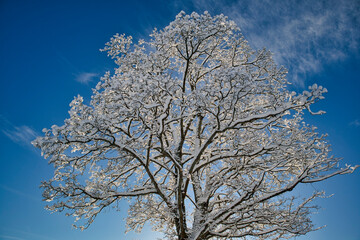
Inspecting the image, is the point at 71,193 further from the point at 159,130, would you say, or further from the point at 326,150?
the point at 326,150

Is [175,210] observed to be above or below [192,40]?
below

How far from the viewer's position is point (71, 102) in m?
6.46

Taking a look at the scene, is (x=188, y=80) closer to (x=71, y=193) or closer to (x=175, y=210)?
(x=175, y=210)

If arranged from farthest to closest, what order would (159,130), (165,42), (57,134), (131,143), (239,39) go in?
(239,39) < (165,42) < (131,143) < (159,130) < (57,134)

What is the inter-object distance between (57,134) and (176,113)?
10.1ft

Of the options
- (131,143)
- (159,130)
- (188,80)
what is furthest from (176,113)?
(188,80)

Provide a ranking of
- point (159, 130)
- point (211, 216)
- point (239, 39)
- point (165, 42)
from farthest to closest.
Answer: point (239, 39) < point (165, 42) < point (211, 216) < point (159, 130)

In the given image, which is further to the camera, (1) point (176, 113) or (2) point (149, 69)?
(2) point (149, 69)

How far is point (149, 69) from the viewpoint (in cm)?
734

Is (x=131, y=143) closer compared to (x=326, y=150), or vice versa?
(x=131, y=143)

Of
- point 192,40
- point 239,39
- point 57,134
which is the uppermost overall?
point 239,39

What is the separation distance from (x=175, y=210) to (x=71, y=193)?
134 inches

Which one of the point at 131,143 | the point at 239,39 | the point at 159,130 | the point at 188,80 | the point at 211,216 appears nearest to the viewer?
the point at 159,130

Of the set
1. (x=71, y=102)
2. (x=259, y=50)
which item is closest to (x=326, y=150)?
(x=259, y=50)
